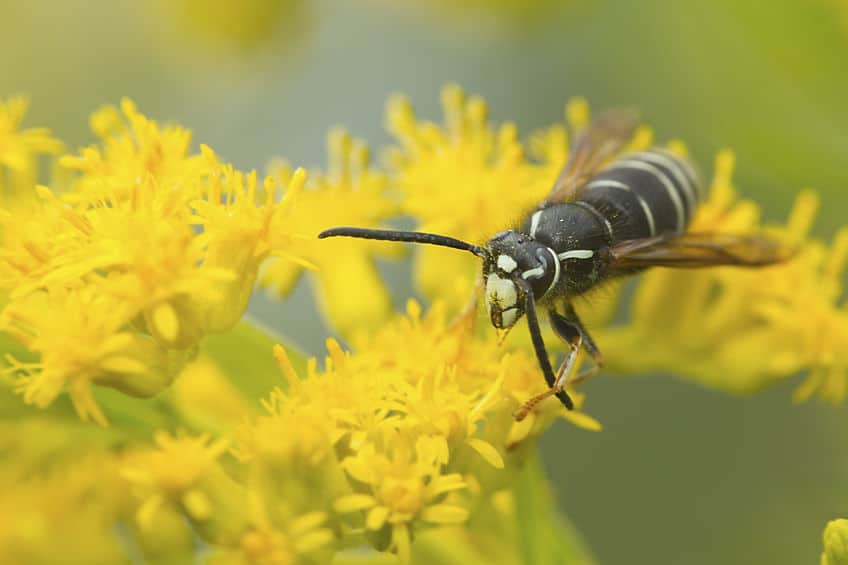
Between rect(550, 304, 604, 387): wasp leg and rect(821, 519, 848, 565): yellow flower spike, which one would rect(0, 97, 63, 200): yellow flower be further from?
rect(821, 519, 848, 565): yellow flower spike

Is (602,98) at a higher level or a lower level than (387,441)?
higher

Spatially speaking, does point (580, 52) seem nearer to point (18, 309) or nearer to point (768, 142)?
point (768, 142)

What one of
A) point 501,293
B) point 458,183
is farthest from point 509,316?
point 458,183

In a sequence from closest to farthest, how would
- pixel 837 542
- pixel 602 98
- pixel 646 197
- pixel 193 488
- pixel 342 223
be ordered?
pixel 837 542
pixel 193 488
pixel 646 197
pixel 342 223
pixel 602 98

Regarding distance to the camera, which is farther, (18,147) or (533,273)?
(18,147)

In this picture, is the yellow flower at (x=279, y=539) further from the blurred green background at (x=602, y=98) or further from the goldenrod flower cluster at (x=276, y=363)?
the blurred green background at (x=602, y=98)

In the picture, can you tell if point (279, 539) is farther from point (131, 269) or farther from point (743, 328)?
point (743, 328)

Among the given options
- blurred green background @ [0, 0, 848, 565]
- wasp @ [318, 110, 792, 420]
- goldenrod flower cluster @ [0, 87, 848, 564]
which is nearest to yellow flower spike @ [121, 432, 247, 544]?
goldenrod flower cluster @ [0, 87, 848, 564]

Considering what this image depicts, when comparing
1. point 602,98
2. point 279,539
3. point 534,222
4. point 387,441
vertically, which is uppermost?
point 602,98

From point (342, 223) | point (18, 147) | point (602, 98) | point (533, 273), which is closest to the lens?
point (533, 273)
